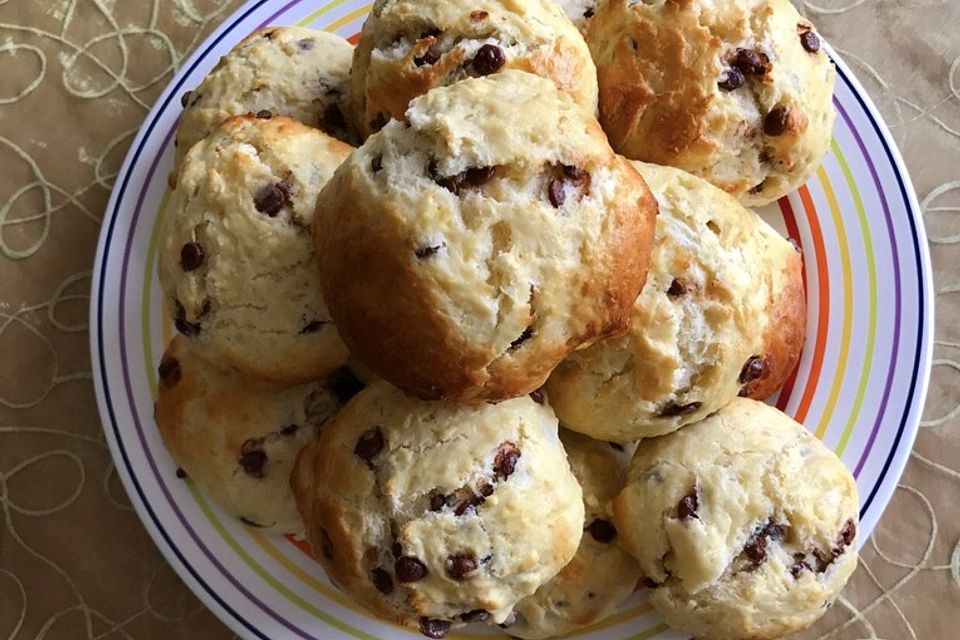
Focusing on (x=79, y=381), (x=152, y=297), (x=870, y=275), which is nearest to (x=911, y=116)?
(x=870, y=275)

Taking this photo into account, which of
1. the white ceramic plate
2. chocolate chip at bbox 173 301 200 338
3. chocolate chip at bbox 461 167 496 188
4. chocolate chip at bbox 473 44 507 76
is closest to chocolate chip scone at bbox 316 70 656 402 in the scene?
chocolate chip at bbox 461 167 496 188

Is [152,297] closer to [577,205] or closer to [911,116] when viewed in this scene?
[577,205]

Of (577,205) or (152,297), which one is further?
(152,297)

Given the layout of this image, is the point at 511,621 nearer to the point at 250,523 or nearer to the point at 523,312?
the point at 250,523

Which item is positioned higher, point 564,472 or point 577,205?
point 577,205

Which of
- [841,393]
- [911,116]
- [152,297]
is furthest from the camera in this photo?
[911,116]

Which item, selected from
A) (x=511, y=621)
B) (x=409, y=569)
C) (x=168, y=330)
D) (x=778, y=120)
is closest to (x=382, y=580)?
(x=409, y=569)

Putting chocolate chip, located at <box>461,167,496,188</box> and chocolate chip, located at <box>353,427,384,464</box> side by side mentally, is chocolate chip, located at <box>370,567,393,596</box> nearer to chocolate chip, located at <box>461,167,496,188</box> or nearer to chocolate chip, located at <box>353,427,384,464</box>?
chocolate chip, located at <box>353,427,384,464</box>

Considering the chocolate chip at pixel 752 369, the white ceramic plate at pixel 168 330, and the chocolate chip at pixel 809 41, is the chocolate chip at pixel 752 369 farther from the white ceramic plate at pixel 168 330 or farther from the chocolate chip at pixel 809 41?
the chocolate chip at pixel 809 41
